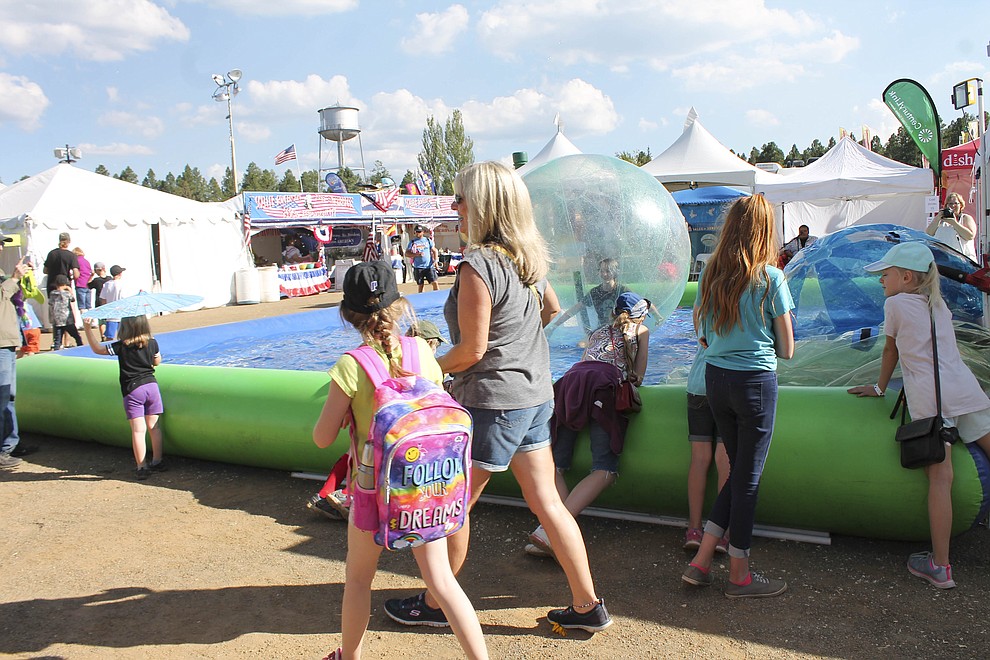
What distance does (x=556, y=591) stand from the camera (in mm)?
3074

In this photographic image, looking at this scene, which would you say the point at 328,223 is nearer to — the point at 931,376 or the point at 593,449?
the point at 593,449

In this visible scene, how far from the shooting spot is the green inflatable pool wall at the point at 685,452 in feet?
10.5

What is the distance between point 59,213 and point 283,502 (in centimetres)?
1266

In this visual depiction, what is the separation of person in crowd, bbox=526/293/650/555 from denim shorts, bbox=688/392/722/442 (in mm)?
349

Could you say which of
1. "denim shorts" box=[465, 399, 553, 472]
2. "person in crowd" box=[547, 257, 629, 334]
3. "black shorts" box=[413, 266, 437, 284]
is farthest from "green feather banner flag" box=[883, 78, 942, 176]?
"black shorts" box=[413, 266, 437, 284]

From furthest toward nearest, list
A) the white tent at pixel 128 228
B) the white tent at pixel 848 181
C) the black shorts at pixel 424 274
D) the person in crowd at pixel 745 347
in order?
1. the white tent at pixel 848 181
2. the black shorts at pixel 424 274
3. the white tent at pixel 128 228
4. the person in crowd at pixel 745 347

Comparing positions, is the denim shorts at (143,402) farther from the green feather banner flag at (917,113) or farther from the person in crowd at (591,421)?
the green feather banner flag at (917,113)

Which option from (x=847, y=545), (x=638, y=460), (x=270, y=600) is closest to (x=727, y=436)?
(x=638, y=460)

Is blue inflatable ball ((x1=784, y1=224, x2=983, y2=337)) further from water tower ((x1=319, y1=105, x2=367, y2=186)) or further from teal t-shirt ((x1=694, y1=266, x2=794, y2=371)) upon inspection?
water tower ((x1=319, y1=105, x2=367, y2=186))

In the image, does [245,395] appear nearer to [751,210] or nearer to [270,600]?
[270,600]

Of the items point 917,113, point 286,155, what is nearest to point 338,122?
point 286,155

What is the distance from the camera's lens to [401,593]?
10.2 ft

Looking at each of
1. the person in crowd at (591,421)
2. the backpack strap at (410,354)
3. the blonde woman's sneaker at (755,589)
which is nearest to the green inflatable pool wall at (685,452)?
the person in crowd at (591,421)

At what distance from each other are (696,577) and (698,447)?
0.62 m
